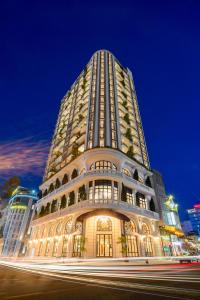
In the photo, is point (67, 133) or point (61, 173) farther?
point (67, 133)

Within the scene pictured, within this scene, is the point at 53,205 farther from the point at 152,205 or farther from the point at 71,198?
the point at 152,205

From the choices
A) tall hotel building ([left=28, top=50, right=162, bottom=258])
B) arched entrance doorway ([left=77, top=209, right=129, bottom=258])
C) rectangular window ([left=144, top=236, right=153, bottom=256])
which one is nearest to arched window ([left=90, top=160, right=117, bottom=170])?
tall hotel building ([left=28, top=50, right=162, bottom=258])

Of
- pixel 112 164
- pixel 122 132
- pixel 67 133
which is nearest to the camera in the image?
pixel 112 164

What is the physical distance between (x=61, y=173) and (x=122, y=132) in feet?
49.6

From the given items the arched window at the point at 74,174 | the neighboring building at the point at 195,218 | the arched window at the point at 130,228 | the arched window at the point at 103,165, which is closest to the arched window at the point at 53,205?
the arched window at the point at 74,174

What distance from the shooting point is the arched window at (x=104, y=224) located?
26.2 meters

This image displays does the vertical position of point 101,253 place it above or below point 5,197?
below

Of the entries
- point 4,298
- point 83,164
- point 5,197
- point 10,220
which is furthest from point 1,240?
point 4,298

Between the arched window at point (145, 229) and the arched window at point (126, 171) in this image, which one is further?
the arched window at point (126, 171)

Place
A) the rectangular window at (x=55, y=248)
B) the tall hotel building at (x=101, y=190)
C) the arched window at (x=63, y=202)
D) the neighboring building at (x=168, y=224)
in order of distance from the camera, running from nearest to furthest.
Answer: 1. the tall hotel building at (x=101, y=190)
2. the rectangular window at (x=55, y=248)
3. the arched window at (x=63, y=202)
4. the neighboring building at (x=168, y=224)

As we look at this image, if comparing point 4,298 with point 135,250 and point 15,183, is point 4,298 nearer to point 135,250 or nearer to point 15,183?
point 135,250

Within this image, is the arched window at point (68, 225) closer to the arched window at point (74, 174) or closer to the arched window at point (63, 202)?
the arched window at point (63, 202)

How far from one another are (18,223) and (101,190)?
163ft

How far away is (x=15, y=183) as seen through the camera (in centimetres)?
8188
